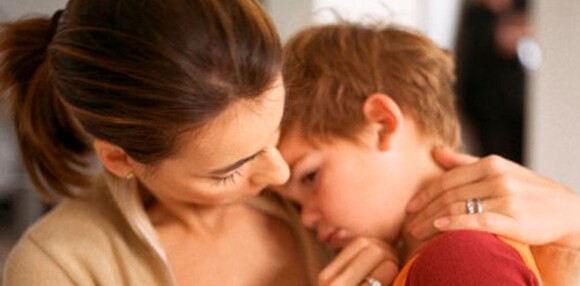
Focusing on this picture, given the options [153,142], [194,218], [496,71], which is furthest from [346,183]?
[496,71]

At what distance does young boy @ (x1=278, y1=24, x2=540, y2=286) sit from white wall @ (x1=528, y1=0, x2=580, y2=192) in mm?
1191

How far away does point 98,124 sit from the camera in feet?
3.03

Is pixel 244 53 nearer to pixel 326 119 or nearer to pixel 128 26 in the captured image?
pixel 128 26

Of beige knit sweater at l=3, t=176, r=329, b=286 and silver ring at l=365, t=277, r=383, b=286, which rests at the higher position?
beige knit sweater at l=3, t=176, r=329, b=286

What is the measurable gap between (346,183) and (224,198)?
199 mm

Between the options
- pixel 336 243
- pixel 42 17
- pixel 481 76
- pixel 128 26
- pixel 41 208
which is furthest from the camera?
pixel 481 76

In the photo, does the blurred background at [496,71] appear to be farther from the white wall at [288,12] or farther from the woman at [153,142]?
the woman at [153,142]

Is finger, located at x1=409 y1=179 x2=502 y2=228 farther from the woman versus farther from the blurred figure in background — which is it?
the blurred figure in background

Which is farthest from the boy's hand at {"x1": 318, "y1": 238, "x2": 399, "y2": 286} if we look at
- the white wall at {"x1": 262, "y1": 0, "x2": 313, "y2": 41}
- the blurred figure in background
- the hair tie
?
the blurred figure in background

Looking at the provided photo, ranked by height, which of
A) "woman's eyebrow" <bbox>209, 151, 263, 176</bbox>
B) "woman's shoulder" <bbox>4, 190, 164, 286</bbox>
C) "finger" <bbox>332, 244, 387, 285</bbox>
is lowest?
"finger" <bbox>332, 244, 387, 285</bbox>

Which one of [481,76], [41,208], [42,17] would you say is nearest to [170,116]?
[42,17]

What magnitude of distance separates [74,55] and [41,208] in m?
1.78

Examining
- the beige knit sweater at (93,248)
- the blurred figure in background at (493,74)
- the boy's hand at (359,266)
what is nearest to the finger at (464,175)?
the boy's hand at (359,266)

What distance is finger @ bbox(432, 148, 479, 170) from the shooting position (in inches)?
46.6
